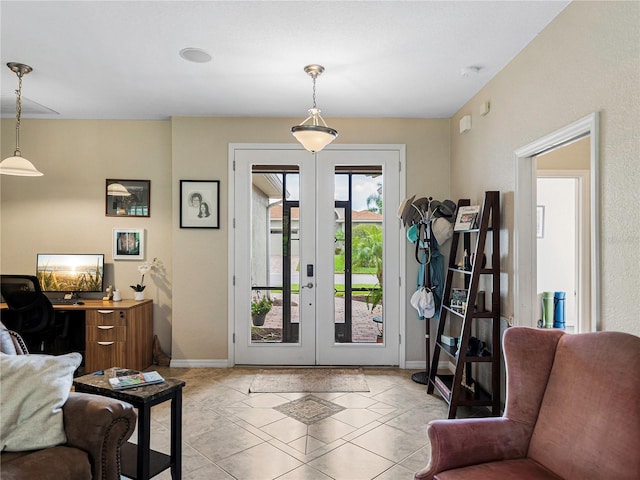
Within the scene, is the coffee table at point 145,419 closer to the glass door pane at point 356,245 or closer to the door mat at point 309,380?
the door mat at point 309,380

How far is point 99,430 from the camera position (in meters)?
1.81

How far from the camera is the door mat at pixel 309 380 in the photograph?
3.85m

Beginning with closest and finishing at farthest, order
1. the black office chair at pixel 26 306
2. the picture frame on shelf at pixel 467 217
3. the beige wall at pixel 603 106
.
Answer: the beige wall at pixel 603 106
the picture frame on shelf at pixel 467 217
the black office chair at pixel 26 306

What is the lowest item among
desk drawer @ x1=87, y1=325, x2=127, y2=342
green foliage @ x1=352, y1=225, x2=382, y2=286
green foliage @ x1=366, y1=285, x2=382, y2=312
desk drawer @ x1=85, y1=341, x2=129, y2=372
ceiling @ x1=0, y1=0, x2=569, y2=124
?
desk drawer @ x1=85, y1=341, x2=129, y2=372

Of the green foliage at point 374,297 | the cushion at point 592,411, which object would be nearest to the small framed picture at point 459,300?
the green foliage at point 374,297

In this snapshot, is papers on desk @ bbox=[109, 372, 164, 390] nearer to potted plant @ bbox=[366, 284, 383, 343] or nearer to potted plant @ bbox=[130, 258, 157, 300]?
potted plant @ bbox=[130, 258, 157, 300]


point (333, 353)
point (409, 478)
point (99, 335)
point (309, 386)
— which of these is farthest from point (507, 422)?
point (99, 335)

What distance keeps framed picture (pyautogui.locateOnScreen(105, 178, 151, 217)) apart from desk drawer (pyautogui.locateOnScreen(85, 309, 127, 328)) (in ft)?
3.81

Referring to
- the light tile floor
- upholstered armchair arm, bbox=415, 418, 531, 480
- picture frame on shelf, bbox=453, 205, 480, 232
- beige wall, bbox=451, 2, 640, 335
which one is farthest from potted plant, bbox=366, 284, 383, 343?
upholstered armchair arm, bbox=415, 418, 531, 480

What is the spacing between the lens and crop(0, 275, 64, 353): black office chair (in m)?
3.81

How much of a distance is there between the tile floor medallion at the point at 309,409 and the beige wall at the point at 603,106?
159 cm

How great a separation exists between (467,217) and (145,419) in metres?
2.73

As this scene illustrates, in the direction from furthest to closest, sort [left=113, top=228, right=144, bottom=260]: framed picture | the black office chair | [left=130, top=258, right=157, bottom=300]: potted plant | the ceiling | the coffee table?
[left=113, top=228, right=144, bottom=260]: framed picture, [left=130, top=258, right=157, bottom=300]: potted plant, the black office chair, the ceiling, the coffee table

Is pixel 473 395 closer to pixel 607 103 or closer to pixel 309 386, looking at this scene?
pixel 309 386
